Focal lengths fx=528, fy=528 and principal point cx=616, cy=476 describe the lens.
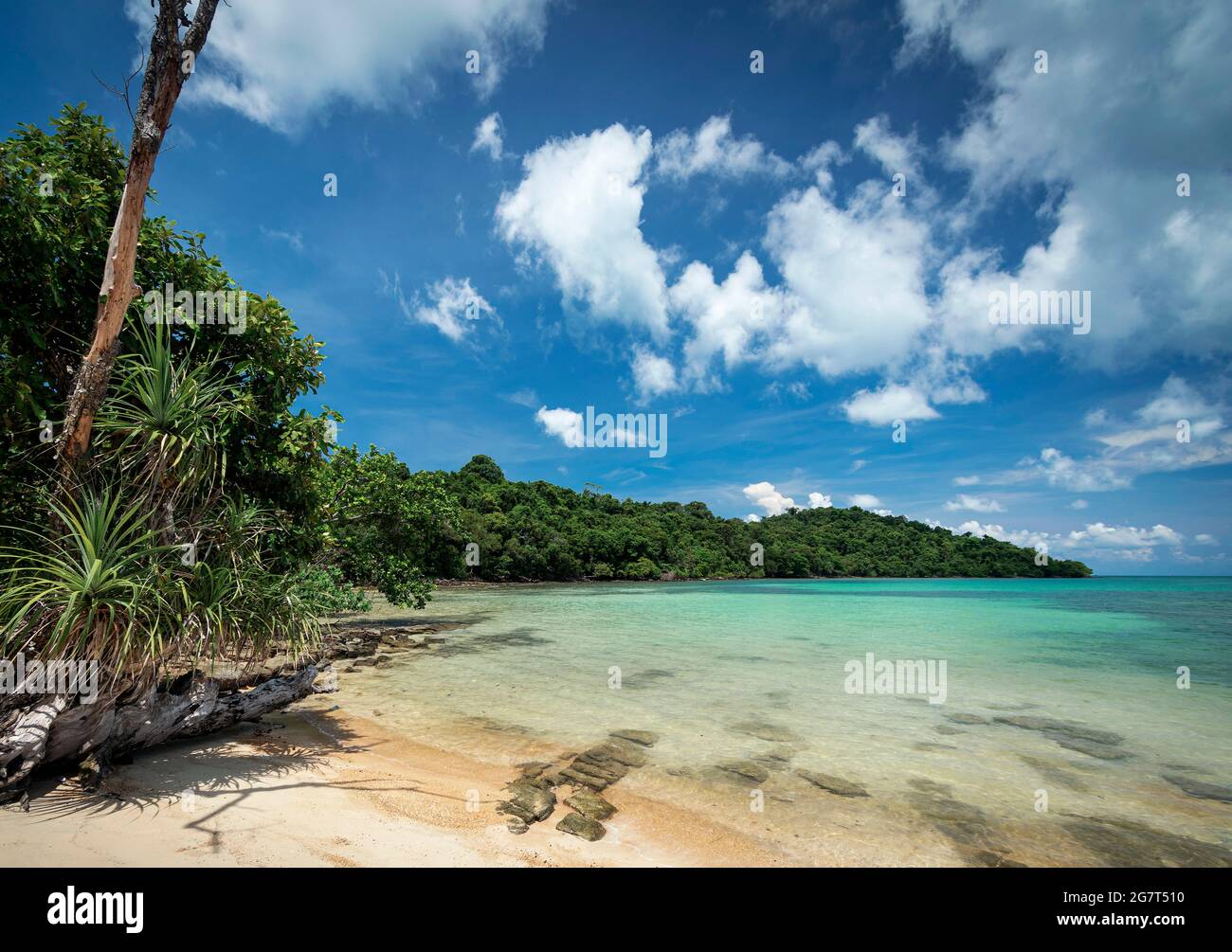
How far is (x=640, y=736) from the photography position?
8.44 metres

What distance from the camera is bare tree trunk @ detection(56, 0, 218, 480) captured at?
4.57 meters

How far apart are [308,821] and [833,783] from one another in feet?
19.5

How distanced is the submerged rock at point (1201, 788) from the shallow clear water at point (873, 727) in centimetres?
20

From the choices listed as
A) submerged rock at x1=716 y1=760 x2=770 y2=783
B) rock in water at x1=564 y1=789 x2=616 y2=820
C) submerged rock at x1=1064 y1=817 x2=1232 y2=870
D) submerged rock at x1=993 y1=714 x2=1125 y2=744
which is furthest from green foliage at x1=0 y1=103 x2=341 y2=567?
submerged rock at x1=993 y1=714 x2=1125 y2=744

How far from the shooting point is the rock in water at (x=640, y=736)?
813 cm

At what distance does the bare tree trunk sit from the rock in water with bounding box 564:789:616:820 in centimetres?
578

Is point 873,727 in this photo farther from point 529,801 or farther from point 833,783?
point 529,801

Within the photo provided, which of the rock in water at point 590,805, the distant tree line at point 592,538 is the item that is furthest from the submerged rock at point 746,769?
the distant tree line at point 592,538

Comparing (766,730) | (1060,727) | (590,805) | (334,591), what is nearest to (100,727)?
(590,805)

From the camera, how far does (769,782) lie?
22.0 feet

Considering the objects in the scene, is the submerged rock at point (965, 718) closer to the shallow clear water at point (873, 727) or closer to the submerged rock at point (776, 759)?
the shallow clear water at point (873, 727)

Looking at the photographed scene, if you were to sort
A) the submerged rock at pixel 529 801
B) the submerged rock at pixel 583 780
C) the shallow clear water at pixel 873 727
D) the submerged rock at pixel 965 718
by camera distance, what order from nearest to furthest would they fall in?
the submerged rock at pixel 529 801, the shallow clear water at pixel 873 727, the submerged rock at pixel 583 780, the submerged rock at pixel 965 718
